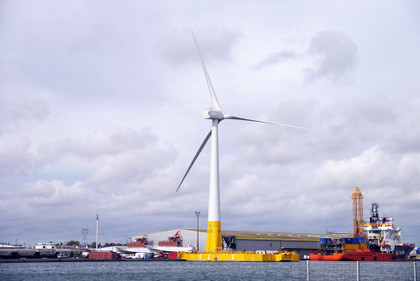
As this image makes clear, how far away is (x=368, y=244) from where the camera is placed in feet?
603

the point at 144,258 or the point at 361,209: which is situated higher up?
the point at 361,209

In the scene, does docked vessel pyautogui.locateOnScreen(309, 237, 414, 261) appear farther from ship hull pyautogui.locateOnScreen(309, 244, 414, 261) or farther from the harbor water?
the harbor water

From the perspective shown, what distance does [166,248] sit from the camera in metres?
198

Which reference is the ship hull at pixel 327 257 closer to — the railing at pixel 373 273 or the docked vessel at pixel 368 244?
the docked vessel at pixel 368 244

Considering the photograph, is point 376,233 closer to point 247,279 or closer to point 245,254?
point 245,254

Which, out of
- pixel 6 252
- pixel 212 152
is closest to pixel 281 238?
pixel 212 152

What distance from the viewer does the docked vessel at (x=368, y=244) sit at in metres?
172

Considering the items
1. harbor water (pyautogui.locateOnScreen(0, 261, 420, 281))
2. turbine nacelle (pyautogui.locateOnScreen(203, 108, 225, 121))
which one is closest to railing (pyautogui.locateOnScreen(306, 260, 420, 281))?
harbor water (pyautogui.locateOnScreen(0, 261, 420, 281))

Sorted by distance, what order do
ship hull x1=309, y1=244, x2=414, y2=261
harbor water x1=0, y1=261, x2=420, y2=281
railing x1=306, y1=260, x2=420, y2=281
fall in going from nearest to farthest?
1. railing x1=306, y1=260, x2=420, y2=281
2. harbor water x1=0, y1=261, x2=420, y2=281
3. ship hull x1=309, y1=244, x2=414, y2=261

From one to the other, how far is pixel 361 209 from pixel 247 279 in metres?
135

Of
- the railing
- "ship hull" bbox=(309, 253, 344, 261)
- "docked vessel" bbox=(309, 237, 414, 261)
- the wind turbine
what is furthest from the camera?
"docked vessel" bbox=(309, 237, 414, 261)

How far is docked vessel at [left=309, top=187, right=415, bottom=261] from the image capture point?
6791 inches

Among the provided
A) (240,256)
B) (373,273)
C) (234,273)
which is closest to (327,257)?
(240,256)

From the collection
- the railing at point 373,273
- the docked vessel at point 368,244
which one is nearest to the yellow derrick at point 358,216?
the docked vessel at point 368,244
